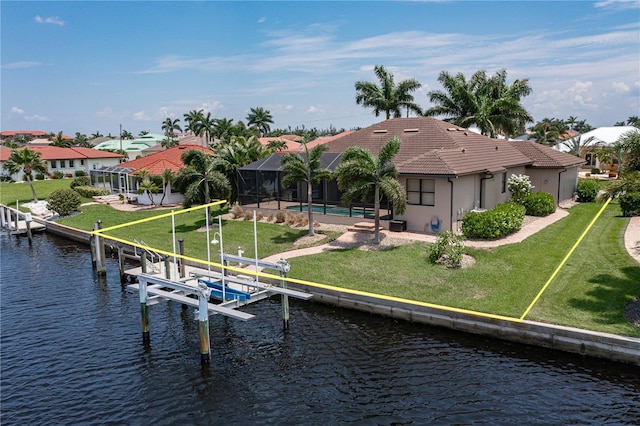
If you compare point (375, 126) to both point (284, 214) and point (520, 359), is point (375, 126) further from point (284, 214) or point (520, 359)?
point (520, 359)

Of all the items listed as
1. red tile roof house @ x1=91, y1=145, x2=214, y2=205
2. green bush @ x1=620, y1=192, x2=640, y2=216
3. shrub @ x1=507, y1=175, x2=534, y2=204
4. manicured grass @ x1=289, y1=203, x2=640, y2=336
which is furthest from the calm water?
red tile roof house @ x1=91, y1=145, x2=214, y2=205

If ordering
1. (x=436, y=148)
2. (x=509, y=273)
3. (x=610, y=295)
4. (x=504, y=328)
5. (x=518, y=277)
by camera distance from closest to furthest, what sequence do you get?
(x=504, y=328) < (x=610, y=295) < (x=518, y=277) < (x=509, y=273) < (x=436, y=148)

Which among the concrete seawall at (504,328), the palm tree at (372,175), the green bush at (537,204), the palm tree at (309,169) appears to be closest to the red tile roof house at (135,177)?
the palm tree at (309,169)

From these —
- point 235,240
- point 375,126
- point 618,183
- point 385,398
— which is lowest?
point 385,398

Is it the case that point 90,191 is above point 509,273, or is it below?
above

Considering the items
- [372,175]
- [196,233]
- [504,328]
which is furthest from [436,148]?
[504,328]

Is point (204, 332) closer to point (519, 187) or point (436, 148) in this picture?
point (436, 148)

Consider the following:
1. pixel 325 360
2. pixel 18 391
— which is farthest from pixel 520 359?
pixel 18 391

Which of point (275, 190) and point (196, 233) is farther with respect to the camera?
point (275, 190)
